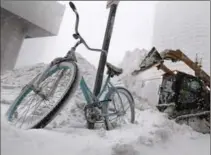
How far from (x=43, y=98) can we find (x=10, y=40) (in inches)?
177

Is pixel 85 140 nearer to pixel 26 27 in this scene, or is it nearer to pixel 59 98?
pixel 59 98

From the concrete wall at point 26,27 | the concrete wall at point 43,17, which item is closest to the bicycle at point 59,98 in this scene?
the concrete wall at point 43,17

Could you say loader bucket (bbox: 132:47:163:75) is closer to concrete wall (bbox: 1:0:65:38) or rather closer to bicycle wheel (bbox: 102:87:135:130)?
bicycle wheel (bbox: 102:87:135:130)

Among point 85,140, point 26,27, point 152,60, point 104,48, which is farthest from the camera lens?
point 26,27

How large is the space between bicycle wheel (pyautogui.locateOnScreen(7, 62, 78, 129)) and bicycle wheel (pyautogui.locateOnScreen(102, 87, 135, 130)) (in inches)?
20.1

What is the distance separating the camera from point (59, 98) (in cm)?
144

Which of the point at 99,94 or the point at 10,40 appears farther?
the point at 10,40

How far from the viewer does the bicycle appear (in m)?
1.44

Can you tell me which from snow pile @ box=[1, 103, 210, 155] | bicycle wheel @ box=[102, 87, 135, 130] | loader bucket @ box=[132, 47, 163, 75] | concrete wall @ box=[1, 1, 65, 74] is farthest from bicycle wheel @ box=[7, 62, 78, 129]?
concrete wall @ box=[1, 1, 65, 74]

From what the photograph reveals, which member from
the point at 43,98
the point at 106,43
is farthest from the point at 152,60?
the point at 43,98

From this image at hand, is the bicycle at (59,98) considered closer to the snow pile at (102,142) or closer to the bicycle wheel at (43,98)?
the bicycle wheel at (43,98)

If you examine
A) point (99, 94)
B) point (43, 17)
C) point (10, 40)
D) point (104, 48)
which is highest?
point (43, 17)

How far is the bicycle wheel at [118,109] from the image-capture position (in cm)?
204

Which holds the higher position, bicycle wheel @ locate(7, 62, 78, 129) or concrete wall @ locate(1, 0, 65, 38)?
concrete wall @ locate(1, 0, 65, 38)
